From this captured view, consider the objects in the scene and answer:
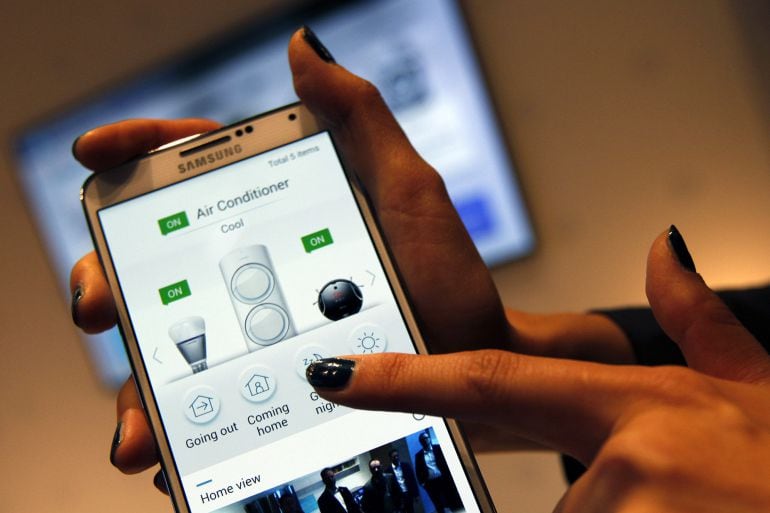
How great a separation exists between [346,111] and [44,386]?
1.23 meters

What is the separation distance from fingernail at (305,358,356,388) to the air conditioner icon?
17 centimetres

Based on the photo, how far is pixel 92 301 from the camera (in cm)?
56

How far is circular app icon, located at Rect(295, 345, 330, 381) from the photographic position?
1.72 feet

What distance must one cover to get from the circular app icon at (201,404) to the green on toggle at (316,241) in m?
0.15

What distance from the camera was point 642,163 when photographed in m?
1.25

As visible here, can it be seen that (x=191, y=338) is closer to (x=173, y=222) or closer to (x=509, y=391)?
(x=173, y=222)

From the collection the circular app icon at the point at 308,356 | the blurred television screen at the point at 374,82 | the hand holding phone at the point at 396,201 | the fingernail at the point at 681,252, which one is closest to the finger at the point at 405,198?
the hand holding phone at the point at 396,201

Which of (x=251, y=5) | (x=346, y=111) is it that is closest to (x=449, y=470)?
(x=346, y=111)

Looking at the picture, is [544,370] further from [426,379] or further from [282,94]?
[282,94]

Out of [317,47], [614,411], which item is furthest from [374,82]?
[614,411]

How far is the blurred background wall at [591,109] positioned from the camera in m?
1.22

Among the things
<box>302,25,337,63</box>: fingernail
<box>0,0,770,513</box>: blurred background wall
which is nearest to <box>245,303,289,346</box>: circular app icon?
<box>302,25,337,63</box>: fingernail

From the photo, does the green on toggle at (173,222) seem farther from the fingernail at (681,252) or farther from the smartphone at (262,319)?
the fingernail at (681,252)

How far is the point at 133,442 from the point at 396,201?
1.04 feet
